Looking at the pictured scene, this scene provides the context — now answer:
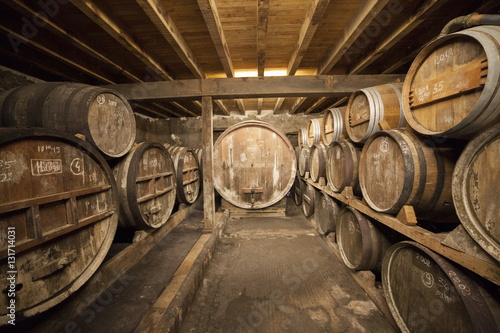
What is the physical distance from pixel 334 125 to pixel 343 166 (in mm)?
991

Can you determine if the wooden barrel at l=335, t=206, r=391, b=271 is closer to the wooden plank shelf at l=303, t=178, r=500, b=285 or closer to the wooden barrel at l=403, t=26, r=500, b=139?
the wooden plank shelf at l=303, t=178, r=500, b=285

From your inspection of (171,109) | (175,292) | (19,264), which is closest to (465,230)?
(175,292)

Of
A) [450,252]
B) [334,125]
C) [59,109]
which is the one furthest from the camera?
[334,125]

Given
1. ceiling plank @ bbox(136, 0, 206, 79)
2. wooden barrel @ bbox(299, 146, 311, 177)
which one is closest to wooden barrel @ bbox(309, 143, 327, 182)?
wooden barrel @ bbox(299, 146, 311, 177)

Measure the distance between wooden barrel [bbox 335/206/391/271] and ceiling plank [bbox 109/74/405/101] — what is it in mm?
2475

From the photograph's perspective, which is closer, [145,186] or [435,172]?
[435,172]

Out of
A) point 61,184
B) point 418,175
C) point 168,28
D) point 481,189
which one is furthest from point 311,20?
point 61,184

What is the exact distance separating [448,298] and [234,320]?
184 centimetres

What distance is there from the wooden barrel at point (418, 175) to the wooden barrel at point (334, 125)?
156cm

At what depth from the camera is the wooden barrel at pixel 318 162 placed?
395 cm

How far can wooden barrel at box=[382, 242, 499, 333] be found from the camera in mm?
1154

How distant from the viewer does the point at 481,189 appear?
1174mm

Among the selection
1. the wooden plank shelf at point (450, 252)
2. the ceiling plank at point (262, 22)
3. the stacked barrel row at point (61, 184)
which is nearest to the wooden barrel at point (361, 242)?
the wooden plank shelf at point (450, 252)

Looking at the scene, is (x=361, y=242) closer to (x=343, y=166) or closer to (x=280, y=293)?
(x=343, y=166)
